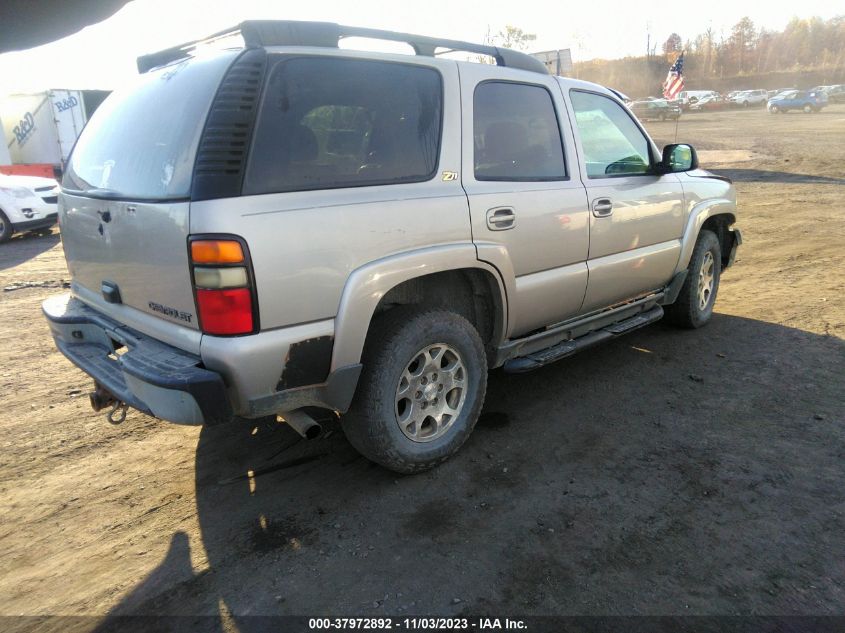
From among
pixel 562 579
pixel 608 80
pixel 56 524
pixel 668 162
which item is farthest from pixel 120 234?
pixel 608 80

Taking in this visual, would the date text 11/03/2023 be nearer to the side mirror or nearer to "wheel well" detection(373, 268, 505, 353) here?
"wheel well" detection(373, 268, 505, 353)

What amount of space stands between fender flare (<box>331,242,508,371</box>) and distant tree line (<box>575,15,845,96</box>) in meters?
79.6

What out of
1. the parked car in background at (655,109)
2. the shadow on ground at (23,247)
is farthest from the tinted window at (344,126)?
the parked car in background at (655,109)

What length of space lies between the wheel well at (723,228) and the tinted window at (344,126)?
3.25 meters

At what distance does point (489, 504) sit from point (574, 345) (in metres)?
1.39

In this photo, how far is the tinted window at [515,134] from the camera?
330cm

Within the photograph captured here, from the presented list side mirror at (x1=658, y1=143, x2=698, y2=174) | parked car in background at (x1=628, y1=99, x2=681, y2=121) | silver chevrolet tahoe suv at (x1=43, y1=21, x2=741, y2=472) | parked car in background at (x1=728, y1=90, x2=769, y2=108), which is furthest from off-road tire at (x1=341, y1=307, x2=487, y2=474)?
parked car in background at (x1=728, y1=90, x2=769, y2=108)

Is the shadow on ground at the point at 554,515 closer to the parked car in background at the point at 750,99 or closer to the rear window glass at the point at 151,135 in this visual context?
the rear window glass at the point at 151,135

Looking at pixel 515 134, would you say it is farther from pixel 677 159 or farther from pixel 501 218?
pixel 677 159

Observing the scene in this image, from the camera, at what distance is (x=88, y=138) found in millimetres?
3350

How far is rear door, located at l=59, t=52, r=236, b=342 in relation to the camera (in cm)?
248

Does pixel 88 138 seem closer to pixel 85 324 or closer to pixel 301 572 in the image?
pixel 85 324

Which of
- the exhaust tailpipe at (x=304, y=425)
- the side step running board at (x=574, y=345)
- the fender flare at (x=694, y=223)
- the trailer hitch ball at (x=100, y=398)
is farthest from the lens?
the fender flare at (x=694, y=223)

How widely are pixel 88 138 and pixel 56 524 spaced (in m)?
2.02
